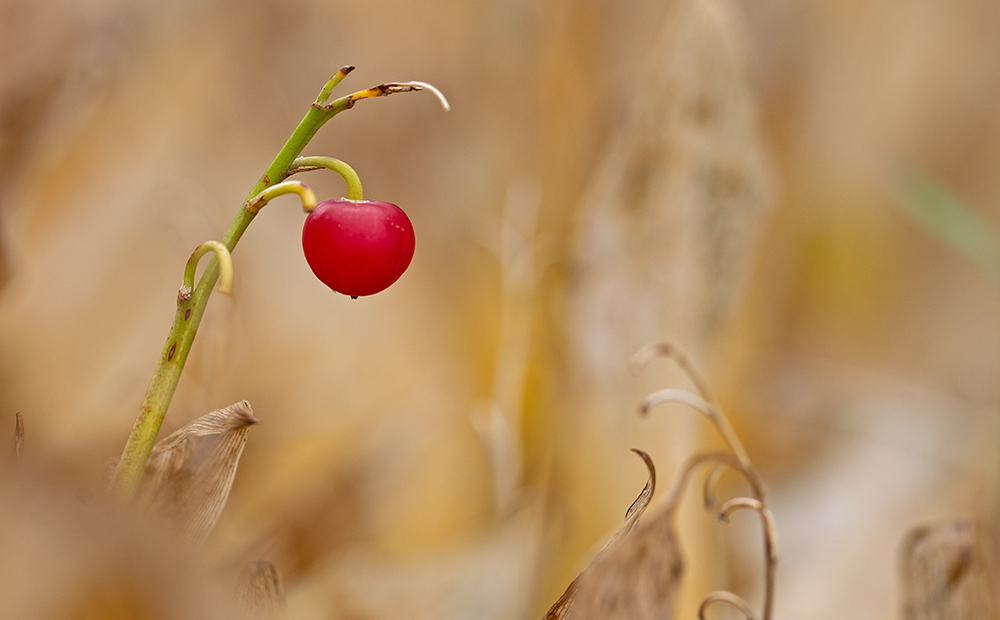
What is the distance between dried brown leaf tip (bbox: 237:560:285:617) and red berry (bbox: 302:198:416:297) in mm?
59

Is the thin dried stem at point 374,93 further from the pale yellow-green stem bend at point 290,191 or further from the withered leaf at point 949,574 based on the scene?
the withered leaf at point 949,574

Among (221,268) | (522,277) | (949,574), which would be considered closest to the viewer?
(221,268)

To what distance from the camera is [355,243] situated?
0.11 metres

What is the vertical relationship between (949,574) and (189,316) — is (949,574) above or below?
below

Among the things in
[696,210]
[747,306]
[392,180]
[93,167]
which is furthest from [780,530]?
[93,167]

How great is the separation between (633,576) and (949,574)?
0.40ft

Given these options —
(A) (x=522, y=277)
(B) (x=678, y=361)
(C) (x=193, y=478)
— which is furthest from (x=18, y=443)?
(A) (x=522, y=277)

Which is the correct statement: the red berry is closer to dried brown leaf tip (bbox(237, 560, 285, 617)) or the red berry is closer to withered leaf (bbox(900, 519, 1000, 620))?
dried brown leaf tip (bbox(237, 560, 285, 617))

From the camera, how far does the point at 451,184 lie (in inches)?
19.3

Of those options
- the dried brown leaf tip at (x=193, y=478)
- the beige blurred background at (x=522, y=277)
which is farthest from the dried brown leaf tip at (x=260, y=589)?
the beige blurred background at (x=522, y=277)

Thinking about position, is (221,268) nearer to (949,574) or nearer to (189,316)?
(189,316)

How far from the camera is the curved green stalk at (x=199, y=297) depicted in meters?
0.11

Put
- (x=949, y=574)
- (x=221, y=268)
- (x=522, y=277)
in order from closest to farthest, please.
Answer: (x=221, y=268) < (x=949, y=574) < (x=522, y=277)

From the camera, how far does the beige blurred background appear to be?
349 mm
